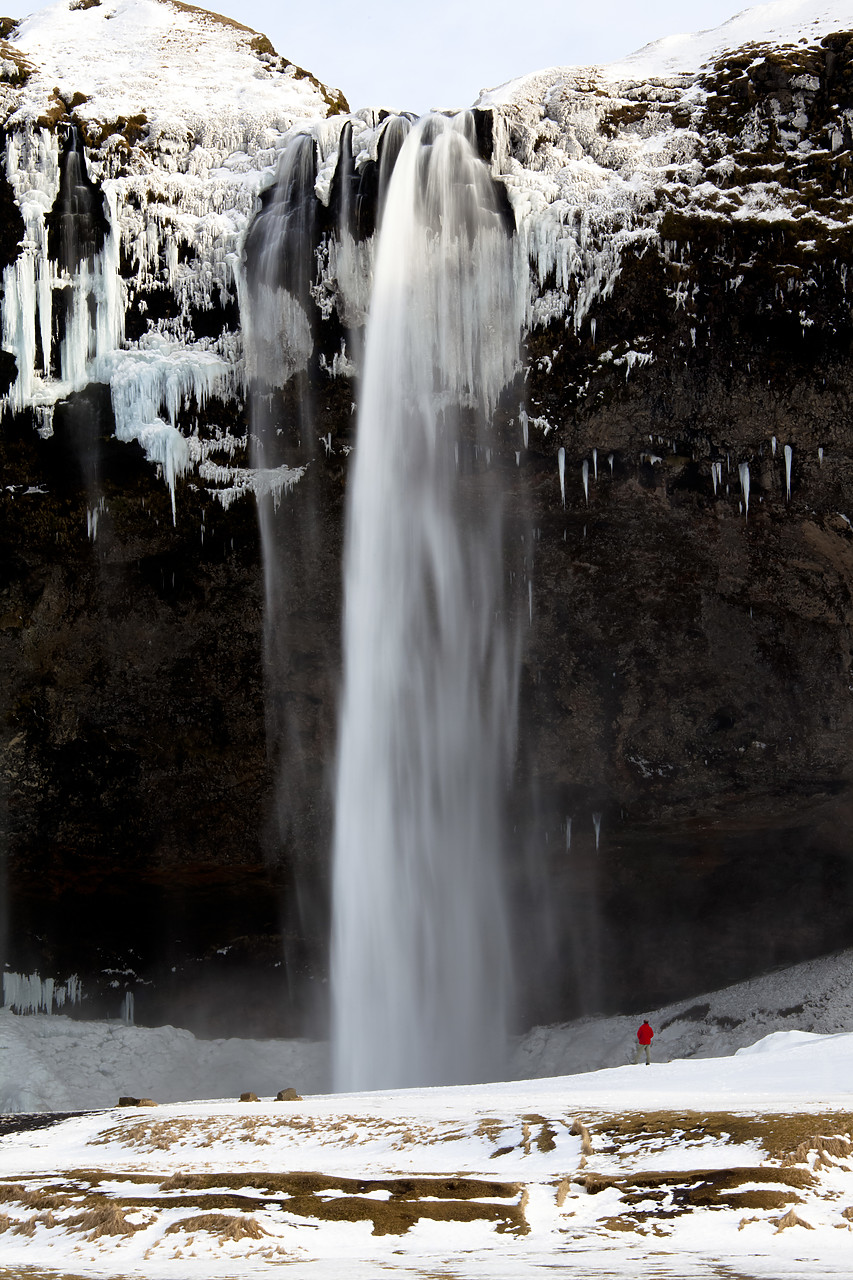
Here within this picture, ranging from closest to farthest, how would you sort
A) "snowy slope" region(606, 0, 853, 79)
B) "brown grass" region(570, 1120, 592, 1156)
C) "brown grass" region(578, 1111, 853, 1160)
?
"brown grass" region(578, 1111, 853, 1160) → "brown grass" region(570, 1120, 592, 1156) → "snowy slope" region(606, 0, 853, 79)

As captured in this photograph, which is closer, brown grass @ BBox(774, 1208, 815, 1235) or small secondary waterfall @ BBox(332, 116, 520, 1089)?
brown grass @ BBox(774, 1208, 815, 1235)

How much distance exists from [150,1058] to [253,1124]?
11.9 metres

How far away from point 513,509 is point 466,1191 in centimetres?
1358

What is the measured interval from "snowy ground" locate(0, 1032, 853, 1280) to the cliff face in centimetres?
1065

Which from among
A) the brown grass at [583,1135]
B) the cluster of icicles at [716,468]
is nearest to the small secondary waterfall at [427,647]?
the cluster of icicles at [716,468]

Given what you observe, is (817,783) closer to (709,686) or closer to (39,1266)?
(709,686)

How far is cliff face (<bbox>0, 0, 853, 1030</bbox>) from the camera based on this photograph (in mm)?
17156

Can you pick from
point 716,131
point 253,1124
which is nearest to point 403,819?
point 253,1124

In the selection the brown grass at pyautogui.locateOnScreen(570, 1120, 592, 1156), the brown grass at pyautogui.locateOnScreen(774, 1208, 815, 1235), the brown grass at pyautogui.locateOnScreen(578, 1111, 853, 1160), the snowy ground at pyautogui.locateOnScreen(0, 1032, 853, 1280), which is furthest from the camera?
the brown grass at pyautogui.locateOnScreen(570, 1120, 592, 1156)

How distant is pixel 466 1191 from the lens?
6148 mm

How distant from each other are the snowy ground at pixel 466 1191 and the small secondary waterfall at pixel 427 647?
964 cm

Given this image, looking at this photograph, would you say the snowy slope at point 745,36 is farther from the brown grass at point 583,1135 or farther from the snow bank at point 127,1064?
the snow bank at point 127,1064

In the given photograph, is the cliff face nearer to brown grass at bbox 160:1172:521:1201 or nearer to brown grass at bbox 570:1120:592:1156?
brown grass at bbox 570:1120:592:1156

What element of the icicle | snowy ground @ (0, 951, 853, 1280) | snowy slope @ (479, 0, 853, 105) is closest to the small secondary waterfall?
snowy slope @ (479, 0, 853, 105)
